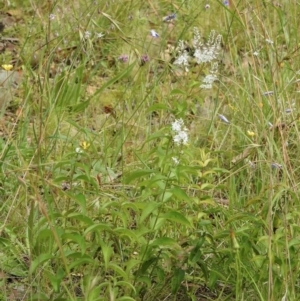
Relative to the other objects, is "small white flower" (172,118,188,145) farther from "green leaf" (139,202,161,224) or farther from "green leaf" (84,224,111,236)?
"green leaf" (84,224,111,236)

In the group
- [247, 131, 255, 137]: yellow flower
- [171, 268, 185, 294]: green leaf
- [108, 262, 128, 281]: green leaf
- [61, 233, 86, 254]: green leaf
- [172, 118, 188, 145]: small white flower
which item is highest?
[172, 118, 188, 145]: small white flower

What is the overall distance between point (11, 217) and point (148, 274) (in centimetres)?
49

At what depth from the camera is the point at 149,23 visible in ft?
13.4

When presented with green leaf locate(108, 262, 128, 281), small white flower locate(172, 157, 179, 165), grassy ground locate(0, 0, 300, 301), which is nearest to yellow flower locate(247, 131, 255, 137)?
grassy ground locate(0, 0, 300, 301)

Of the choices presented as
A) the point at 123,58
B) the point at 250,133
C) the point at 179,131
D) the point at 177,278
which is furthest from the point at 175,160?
the point at 123,58

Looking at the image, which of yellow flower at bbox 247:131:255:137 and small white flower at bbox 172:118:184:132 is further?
yellow flower at bbox 247:131:255:137

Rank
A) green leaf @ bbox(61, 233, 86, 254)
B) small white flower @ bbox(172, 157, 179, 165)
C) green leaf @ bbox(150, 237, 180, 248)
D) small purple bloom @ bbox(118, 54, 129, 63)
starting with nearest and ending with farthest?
green leaf @ bbox(61, 233, 86, 254)
green leaf @ bbox(150, 237, 180, 248)
small white flower @ bbox(172, 157, 179, 165)
small purple bloom @ bbox(118, 54, 129, 63)

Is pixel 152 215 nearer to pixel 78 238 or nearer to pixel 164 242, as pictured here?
pixel 164 242

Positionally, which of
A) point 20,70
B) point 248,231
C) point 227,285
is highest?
point 248,231

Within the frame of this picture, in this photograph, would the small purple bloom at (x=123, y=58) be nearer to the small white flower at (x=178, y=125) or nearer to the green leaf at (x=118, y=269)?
the small white flower at (x=178, y=125)

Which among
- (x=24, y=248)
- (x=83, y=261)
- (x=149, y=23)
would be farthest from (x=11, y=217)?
(x=149, y=23)

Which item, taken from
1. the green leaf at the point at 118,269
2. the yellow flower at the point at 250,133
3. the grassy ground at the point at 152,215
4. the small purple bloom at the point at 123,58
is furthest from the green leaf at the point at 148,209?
the small purple bloom at the point at 123,58

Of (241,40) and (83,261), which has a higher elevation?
(83,261)

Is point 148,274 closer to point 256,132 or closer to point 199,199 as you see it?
point 199,199
